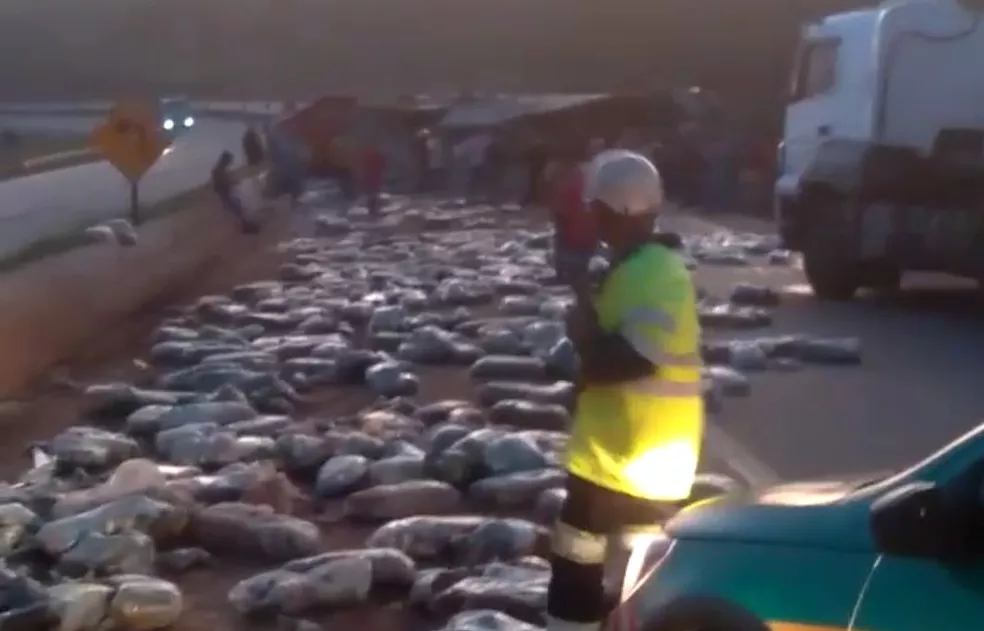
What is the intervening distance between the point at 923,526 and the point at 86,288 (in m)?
15.3

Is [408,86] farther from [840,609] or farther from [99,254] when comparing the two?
[840,609]

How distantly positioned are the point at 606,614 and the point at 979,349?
9522 millimetres

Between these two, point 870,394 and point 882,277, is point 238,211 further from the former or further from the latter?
point 870,394

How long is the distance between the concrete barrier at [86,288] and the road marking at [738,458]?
16.1ft

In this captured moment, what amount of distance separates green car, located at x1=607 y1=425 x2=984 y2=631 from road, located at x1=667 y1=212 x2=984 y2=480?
4303 millimetres

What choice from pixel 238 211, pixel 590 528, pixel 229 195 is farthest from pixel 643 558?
pixel 229 195

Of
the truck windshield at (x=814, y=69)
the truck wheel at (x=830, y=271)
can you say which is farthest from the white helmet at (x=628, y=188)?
the truck windshield at (x=814, y=69)

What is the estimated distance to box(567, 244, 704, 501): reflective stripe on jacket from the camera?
4.95 m

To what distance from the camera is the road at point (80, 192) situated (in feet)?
85.6

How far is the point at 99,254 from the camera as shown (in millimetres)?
21594

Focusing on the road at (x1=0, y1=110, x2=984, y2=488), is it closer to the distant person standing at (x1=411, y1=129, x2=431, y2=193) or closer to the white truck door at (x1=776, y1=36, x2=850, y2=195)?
the white truck door at (x1=776, y1=36, x2=850, y2=195)

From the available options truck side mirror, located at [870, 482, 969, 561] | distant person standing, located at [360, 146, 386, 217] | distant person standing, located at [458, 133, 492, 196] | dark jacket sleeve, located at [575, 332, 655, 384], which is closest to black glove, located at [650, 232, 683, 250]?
dark jacket sleeve, located at [575, 332, 655, 384]

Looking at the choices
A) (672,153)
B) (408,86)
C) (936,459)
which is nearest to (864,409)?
(936,459)

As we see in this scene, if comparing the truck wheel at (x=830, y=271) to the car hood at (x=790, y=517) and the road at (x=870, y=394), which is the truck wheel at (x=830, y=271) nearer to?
the road at (x=870, y=394)
